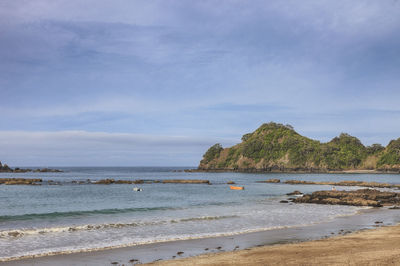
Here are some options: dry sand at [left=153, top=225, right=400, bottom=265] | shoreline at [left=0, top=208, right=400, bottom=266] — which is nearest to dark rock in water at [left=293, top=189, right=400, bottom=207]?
shoreline at [left=0, top=208, right=400, bottom=266]

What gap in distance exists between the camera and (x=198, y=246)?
17.9 metres

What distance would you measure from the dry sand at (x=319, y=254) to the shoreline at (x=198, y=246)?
1.36 m

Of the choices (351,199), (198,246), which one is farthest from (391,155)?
(198,246)

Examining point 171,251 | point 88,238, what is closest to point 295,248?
point 171,251

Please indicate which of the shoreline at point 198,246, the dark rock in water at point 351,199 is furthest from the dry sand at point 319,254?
the dark rock in water at point 351,199

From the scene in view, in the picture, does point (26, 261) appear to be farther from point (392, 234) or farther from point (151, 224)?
point (392, 234)

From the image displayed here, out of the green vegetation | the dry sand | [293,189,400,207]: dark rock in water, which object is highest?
the green vegetation

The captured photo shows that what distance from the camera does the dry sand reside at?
1340cm

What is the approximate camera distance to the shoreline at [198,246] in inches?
584

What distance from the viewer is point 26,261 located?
1466 centimetres

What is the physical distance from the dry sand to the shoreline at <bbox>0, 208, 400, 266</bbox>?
136 cm

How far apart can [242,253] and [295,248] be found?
272cm

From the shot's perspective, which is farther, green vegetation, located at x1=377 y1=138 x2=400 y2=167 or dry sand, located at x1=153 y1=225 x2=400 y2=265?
green vegetation, located at x1=377 y1=138 x2=400 y2=167

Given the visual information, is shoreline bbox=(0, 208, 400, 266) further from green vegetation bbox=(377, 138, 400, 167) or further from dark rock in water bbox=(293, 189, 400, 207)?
green vegetation bbox=(377, 138, 400, 167)
